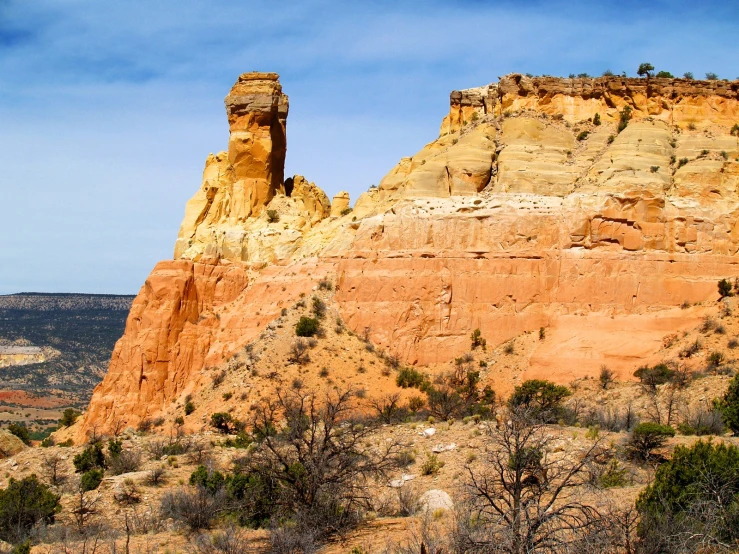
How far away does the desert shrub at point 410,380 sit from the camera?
150 ft

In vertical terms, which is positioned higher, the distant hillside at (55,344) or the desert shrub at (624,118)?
the desert shrub at (624,118)

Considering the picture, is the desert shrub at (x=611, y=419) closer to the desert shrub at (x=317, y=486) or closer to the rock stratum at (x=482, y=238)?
the rock stratum at (x=482, y=238)

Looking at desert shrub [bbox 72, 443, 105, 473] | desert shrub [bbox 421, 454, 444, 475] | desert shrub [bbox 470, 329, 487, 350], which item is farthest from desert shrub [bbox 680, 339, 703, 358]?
desert shrub [bbox 72, 443, 105, 473]

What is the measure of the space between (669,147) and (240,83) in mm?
25016

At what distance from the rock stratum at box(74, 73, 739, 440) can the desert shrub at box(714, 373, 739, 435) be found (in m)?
11.4

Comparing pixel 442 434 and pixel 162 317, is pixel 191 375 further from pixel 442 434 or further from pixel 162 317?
pixel 442 434

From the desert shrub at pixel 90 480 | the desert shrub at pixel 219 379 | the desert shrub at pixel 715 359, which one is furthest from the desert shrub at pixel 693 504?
the desert shrub at pixel 219 379

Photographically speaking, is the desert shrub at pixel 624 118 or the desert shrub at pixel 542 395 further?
the desert shrub at pixel 624 118

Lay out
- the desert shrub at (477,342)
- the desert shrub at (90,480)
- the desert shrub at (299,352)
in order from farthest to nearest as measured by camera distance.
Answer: the desert shrub at (477,342) → the desert shrub at (299,352) → the desert shrub at (90,480)

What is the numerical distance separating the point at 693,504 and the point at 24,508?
17.3 m

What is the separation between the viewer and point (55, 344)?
151 metres

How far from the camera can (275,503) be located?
23.9 metres

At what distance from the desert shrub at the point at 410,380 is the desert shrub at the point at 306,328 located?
478 centimetres

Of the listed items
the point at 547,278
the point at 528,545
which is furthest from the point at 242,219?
the point at 528,545
